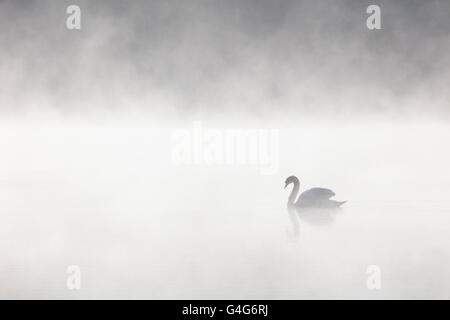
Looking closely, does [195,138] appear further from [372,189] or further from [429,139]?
[429,139]

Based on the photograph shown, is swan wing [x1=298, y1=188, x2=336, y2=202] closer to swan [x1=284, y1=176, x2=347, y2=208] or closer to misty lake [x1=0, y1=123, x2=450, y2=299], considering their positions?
swan [x1=284, y1=176, x2=347, y2=208]

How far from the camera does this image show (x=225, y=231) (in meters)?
9.45

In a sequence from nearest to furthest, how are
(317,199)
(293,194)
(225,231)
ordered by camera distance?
(225,231)
(317,199)
(293,194)

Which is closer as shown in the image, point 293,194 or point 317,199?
point 317,199

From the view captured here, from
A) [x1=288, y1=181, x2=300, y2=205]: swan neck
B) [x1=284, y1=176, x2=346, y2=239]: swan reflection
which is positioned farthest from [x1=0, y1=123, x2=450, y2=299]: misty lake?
[x1=288, y1=181, x2=300, y2=205]: swan neck

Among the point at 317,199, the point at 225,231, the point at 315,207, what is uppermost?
the point at 317,199

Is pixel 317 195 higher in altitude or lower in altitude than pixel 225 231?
higher

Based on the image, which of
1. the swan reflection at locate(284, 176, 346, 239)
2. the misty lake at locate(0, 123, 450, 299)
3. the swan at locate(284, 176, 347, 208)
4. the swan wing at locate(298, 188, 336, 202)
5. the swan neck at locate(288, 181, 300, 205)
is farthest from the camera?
the swan neck at locate(288, 181, 300, 205)

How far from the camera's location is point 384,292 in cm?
623

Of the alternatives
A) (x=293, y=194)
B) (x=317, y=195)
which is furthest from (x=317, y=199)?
(x=293, y=194)

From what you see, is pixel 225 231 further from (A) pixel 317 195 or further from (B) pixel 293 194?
(B) pixel 293 194

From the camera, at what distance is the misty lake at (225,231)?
653 cm

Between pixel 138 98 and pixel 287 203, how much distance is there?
9220 mm

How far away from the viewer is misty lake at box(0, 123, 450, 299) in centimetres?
653
